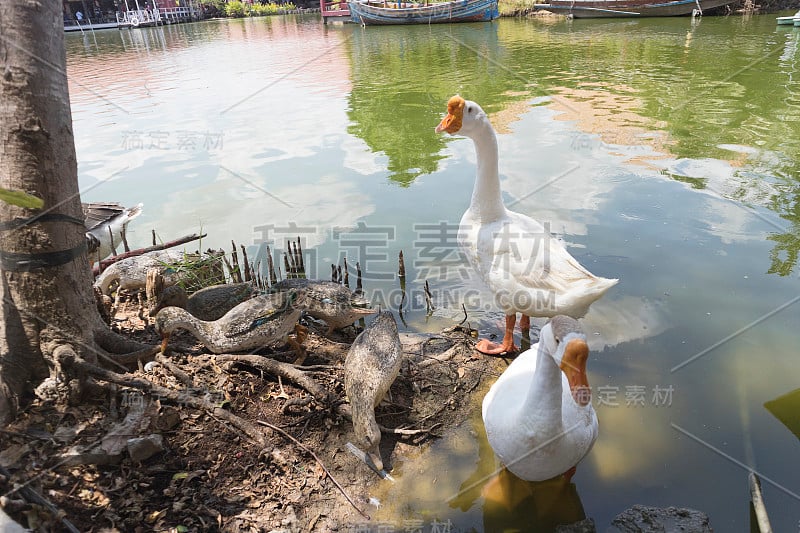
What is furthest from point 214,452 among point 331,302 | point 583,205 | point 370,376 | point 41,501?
point 583,205

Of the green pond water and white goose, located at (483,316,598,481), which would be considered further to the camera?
the green pond water

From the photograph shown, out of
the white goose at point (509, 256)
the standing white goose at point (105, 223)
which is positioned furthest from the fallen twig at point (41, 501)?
the standing white goose at point (105, 223)

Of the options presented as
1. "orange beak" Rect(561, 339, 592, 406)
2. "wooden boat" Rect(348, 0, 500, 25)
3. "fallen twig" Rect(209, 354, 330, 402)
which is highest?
"wooden boat" Rect(348, 0, 500, 25)

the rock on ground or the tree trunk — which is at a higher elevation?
the tree trunk

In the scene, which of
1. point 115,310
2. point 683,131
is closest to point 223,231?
point 115,310

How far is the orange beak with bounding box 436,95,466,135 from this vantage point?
490 centimetres

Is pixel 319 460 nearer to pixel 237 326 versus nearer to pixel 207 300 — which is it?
pixel 237 326

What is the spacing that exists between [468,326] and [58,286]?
4.01m

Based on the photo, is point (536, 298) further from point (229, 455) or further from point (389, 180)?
point (389, 180)

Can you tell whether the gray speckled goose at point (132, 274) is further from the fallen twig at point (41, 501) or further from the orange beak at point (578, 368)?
the orange beak at point (578, 368)

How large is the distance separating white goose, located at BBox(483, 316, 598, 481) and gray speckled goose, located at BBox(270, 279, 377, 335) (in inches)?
74.1

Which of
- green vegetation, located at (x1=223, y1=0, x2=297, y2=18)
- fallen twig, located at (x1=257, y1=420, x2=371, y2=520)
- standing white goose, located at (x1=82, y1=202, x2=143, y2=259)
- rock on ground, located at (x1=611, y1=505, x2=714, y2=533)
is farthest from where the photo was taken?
green vegetation, located at (x1=223, y1=0, x2=297, y2=18)

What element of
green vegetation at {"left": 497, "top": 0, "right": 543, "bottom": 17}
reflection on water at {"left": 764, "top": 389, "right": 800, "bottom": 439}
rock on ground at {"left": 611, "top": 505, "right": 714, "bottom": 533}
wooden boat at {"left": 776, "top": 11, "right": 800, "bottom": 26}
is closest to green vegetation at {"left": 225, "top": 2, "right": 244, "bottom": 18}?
green vegetation at {"left": 497, "top": 0, "right": 543, "bottom": 17}

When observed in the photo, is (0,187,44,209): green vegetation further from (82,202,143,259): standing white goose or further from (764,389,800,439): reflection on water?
(764,389,800,439): reflection on water
